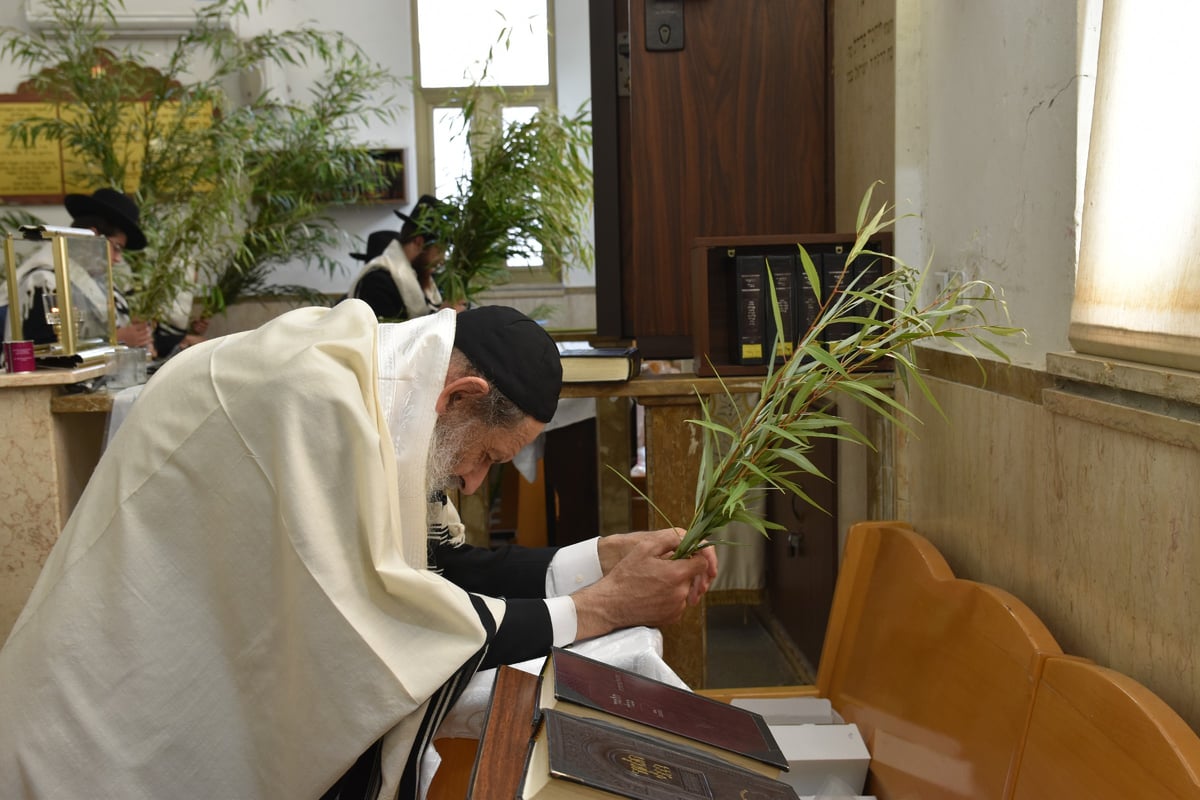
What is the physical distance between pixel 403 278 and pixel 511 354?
14.9 ft

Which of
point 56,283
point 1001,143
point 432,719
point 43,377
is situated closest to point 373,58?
point 56,283

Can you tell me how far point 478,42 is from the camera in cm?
852

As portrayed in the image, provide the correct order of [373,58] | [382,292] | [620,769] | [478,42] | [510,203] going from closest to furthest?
[620,769] → [510,203] → [382,292] → [373,58] → [478,42]

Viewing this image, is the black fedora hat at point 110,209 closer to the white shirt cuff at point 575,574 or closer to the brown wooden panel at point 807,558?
the brown wooden panel at point 807,558

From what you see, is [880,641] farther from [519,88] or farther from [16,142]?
[16,142]

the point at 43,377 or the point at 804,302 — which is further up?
the point at 804,302

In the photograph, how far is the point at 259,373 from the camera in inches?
70.3

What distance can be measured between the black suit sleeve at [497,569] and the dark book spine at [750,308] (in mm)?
993

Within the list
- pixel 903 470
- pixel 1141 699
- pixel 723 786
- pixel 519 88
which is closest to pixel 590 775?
pixel 723 786

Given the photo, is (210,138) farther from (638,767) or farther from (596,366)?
(638,767)

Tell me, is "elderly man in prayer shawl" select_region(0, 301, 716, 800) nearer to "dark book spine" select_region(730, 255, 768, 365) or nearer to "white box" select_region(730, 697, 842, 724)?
"white box" select_region(730, 697, 842, 724)

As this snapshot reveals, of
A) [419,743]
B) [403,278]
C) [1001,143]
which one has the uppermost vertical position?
[1001,143]

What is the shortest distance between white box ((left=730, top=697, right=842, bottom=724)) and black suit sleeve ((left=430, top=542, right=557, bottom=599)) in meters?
0.63

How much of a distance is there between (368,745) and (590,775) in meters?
0.61
